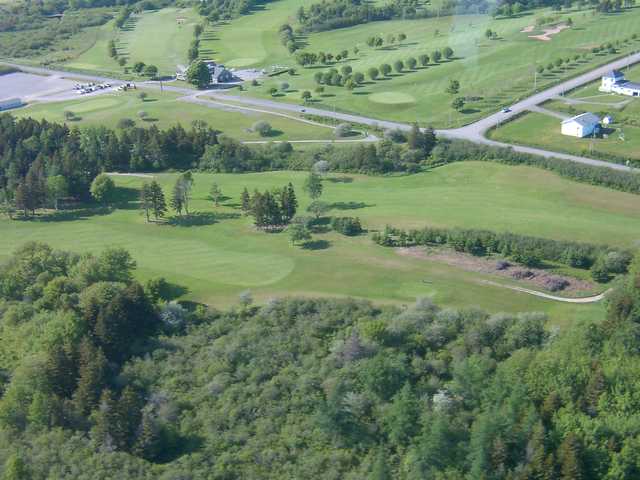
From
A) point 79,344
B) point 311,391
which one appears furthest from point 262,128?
point 311,391

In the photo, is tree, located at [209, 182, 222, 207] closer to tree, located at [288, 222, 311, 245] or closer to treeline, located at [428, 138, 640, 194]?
tree, located at [288, 222, 311, 245]

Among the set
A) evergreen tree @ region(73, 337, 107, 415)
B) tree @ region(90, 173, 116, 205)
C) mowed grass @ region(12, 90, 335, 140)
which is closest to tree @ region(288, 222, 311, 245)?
evergreen tree @ region(73, 337, 107, 415)

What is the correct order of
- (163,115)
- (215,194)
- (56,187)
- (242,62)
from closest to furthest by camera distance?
(215,194) < (56,187) < (163,115) < (242,62)

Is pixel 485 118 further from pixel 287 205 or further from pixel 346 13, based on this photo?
pixel 346 13

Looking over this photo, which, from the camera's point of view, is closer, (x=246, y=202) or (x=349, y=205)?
(x=246, y=202)

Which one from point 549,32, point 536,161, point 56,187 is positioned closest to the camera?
point 56,187

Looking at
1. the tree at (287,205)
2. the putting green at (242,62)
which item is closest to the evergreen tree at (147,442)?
the tree at (287,205)

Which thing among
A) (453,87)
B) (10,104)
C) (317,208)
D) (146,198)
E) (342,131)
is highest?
(453,87)
